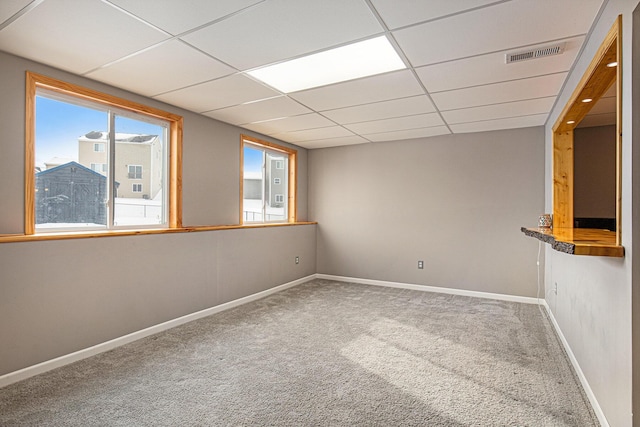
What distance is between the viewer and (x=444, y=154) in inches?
204

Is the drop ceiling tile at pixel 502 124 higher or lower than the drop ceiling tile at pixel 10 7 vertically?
lower

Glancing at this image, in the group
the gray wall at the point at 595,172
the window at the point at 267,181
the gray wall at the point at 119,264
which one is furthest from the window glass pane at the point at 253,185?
the gray wall at the point at 595,172

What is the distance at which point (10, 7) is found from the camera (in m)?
2.02

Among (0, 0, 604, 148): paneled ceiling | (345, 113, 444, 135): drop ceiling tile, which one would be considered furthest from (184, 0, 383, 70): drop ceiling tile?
(345, 113, 444, 135): drop ceiling tile

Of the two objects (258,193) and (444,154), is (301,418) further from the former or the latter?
(444,154)

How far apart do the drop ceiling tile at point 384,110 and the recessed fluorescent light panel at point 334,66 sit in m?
0.79

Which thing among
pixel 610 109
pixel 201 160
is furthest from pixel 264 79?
pixel 610 109

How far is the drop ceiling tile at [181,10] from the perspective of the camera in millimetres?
1961

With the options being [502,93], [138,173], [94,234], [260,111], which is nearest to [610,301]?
[502,93]

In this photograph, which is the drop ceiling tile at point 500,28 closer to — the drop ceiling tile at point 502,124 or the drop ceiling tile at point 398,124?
the drop ceiling tile at point 398,124

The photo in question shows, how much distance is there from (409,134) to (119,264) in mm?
4115

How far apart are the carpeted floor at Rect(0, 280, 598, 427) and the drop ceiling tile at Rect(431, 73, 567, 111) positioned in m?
2.41

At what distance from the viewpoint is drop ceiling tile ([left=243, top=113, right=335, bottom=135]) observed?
14.2 ft

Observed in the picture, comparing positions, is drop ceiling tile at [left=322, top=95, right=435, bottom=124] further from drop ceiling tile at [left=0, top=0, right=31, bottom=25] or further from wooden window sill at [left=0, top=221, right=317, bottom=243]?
drop ceiling tile at [left=0, top=0, right=31, bottom=25]
